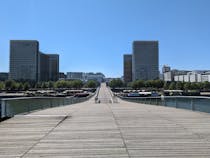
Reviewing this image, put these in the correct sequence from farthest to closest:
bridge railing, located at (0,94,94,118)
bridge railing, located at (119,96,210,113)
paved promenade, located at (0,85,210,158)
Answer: bridge railing, located at (119,96,210,113) → bridge railing, located at (0,94,94,118) → paved promenade, located at (0,85,210,158)

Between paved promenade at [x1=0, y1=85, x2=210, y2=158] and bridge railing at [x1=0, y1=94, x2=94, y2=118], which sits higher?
bridge railing at [x1=0, y1=94, x2=94, y2=118]

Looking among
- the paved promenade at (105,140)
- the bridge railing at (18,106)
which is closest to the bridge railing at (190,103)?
the paved promenade at (105,140)

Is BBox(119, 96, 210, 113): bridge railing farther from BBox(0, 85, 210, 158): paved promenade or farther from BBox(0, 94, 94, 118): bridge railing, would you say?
BBox(0, 94, 94, 118): bridge railing

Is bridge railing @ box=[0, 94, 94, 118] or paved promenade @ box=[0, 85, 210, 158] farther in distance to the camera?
bridge railing @ box=[0, 94, 94, 118]

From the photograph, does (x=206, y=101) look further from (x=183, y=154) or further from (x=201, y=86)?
(x=201, y=86)

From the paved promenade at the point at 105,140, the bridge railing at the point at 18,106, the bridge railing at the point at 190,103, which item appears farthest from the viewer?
the bridge railing at the point at 190,103

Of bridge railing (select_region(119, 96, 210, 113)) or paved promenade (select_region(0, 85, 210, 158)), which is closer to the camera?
paved promenade (select_region(0, 85, 210, 158))

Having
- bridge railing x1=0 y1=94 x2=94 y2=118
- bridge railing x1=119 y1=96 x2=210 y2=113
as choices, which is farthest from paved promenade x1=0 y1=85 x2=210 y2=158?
bridge railing x1=119 y1=96 x2=210 y2=113

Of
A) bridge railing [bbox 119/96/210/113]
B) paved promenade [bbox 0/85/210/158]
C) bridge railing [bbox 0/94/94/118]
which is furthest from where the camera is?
bridge railing [bbox 119/96/210/113]

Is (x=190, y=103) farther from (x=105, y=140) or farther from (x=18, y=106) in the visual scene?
(x=105, y=140)

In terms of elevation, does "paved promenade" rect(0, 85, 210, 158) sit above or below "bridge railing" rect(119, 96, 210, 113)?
below

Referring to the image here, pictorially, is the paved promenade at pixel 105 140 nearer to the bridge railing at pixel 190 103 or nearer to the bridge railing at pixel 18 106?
the bridge railing at pixel 18 106

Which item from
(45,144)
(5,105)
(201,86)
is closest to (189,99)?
(5,105)

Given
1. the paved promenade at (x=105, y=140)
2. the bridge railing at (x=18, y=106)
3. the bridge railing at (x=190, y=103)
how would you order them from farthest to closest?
the bridge railing at (x=190, y=103) < the bridge railing at (x=18, y=106) < the paved promenade at (x=105, y=140)
